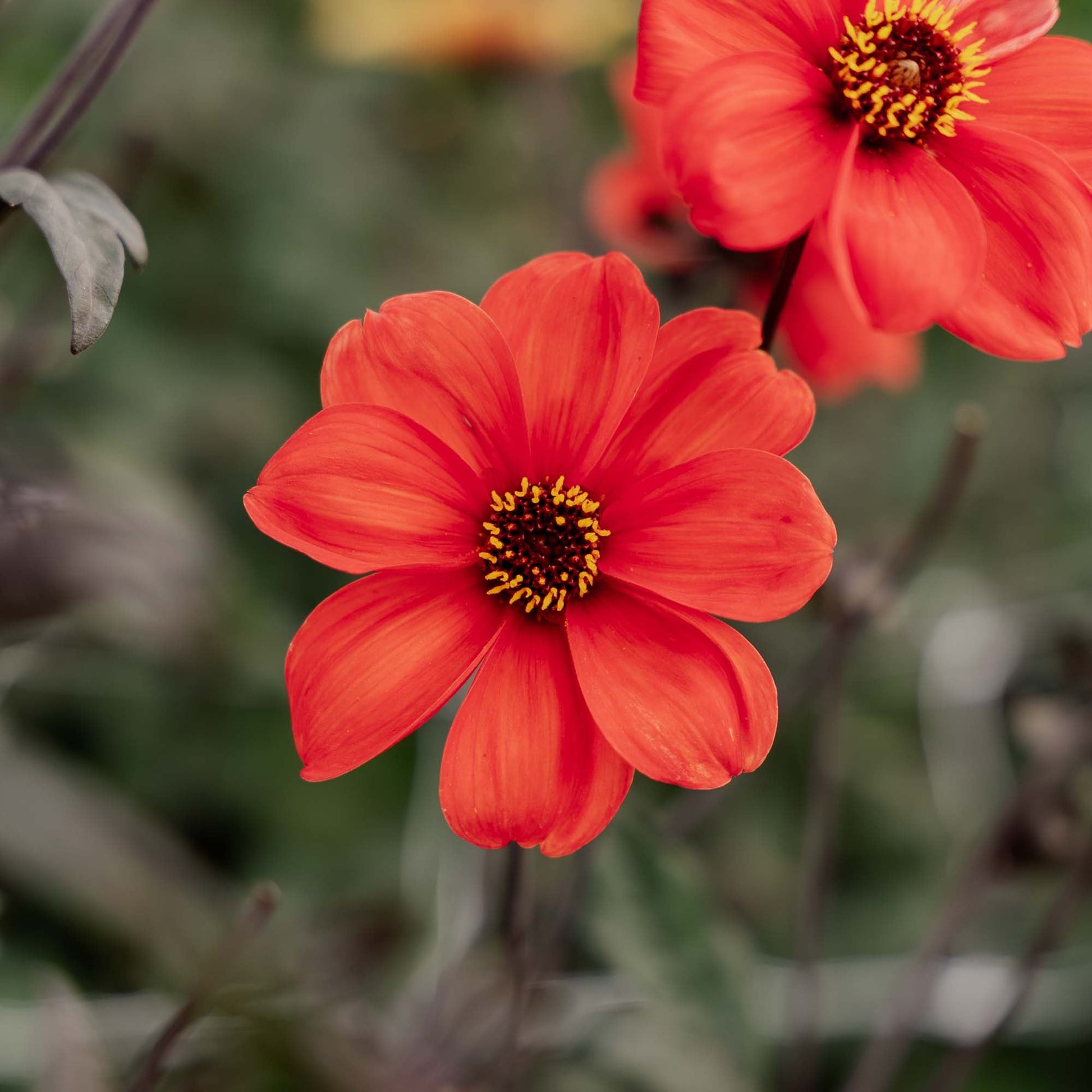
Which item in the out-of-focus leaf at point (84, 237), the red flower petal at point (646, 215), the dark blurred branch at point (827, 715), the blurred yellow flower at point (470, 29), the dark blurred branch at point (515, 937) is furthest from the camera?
the blurred yellow flower at point (470, 29)

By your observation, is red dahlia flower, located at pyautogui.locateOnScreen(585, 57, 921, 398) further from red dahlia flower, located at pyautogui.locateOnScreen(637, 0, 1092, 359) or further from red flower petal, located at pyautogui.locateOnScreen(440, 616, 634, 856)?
red flower petal, located at pyautogui.locateOnScreen(440, 616, 634, 856)

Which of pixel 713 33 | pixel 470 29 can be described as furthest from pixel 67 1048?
pixel 470 29

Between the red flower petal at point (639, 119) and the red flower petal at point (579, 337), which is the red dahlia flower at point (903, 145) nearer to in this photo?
the red flower petal at point (579, 337)

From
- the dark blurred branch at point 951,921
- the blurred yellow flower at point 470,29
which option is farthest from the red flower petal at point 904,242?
the blurred yellow flower at point 470,29

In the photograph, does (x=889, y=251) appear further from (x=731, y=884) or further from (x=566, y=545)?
(x=731, y=884)

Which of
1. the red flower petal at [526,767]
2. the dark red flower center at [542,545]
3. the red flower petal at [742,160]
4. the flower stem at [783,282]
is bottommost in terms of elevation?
the red flower petal at [526,767]

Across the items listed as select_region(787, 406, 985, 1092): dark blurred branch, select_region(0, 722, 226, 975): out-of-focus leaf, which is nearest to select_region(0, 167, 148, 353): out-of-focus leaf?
select_region(0, 722, 226, 975): out-of-focus leaf

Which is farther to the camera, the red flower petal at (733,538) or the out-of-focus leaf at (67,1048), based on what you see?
the out-of-focus leaf at (67,1048)

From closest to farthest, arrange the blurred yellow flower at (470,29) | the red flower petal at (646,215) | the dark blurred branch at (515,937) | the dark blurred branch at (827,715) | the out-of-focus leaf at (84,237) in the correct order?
the out-of-focus leaf at (84,237), the dark blurred branch at (515,937), the dark blurred branch at (827,715), the red flower petal at (646,215), the blurred yellow flower at (470,29)
